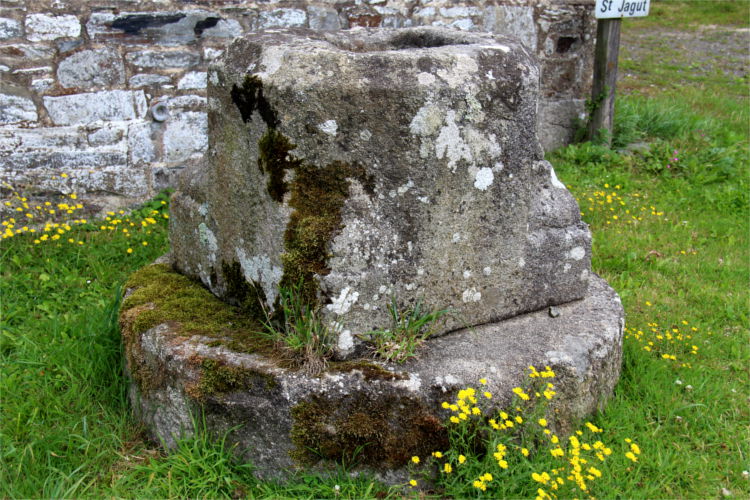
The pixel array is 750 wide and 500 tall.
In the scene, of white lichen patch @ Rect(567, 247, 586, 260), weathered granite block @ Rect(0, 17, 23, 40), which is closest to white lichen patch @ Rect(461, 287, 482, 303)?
white lichen patch @ Rect(567, 247, 586, 260)

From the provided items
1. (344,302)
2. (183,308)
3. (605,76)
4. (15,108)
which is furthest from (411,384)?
(605,76)

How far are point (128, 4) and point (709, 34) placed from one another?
34.9ft

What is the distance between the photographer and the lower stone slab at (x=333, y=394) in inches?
89.9

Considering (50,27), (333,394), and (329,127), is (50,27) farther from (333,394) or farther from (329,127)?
(333,394)

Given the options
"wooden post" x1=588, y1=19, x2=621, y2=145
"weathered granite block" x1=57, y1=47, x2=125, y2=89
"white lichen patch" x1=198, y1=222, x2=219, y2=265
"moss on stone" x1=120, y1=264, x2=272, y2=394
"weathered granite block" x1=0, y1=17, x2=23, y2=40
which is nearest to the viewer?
"moss on stone" x1=120, y1=264, x2=272, y2=394

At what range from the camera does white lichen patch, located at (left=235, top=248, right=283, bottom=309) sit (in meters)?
2.45

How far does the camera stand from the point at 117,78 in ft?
15.0

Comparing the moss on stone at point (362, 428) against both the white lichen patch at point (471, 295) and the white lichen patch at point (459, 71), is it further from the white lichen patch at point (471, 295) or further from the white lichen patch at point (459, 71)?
the white lichen patch at point (459, 71)

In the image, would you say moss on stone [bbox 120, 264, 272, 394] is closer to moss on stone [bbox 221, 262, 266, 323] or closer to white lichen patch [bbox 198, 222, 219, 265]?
moss on stone [bbox 221, 262, 266, 323]

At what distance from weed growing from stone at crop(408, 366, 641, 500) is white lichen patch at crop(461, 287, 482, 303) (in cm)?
36

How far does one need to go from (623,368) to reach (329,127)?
182 centimetres

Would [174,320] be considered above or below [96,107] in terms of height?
below

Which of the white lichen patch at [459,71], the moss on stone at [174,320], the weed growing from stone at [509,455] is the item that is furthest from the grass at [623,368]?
the white lichen patch at [459,71]

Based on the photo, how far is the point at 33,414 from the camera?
Result: 264 centimetres
